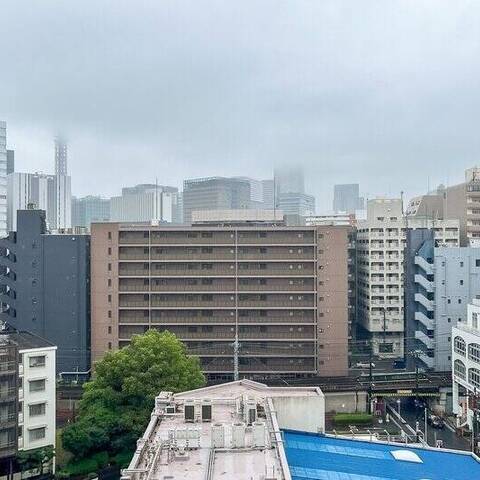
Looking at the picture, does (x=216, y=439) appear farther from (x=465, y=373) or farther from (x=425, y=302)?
(x=425, y=302)

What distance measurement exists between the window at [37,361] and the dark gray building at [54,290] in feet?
66.1

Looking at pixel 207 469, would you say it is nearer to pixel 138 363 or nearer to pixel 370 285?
pixel 138 363

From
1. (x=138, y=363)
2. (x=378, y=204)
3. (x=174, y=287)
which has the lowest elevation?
(x=138, y=363)

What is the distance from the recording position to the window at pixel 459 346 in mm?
46438

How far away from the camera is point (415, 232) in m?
62.9

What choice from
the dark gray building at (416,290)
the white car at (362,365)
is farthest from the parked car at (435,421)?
the white car at (362,365)

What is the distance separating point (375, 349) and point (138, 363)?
35.8m

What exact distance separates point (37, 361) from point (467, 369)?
2912 centimetres

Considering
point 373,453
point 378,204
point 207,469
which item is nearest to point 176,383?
point 373,453

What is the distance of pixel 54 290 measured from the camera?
57219 millimetres

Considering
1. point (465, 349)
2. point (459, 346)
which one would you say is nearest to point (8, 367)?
point (465, 349)

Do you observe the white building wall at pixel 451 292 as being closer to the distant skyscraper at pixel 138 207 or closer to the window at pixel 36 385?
→ the window at pixel 36 385

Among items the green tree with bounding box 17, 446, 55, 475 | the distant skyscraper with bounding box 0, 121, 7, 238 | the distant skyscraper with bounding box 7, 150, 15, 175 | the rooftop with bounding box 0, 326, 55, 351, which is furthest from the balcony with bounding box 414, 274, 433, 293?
Result: the distant skyscraper with bounding box 7, 150, 15, 175

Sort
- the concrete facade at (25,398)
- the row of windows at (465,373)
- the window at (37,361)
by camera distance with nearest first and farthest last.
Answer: the concrete facade at (25,398), the window at (37,361), the row of windows at (465,373)
